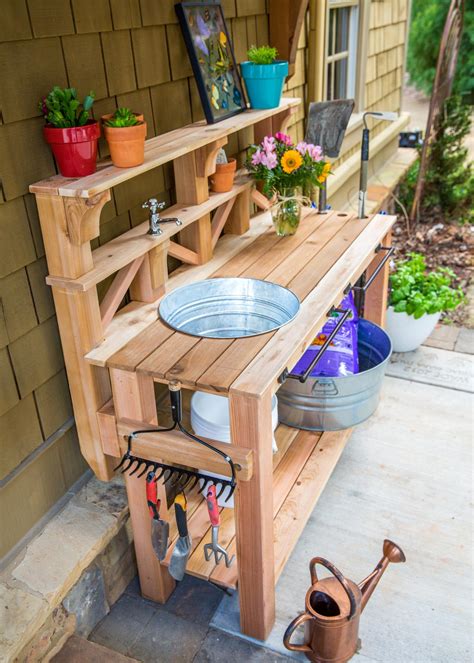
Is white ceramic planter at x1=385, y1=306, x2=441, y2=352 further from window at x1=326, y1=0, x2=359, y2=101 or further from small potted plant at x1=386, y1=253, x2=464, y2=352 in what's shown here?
window at x1=326, y1=0, x2=359, y2=101

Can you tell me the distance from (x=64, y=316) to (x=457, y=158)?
179 inches

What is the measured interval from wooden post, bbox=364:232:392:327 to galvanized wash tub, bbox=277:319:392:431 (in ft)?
2.08

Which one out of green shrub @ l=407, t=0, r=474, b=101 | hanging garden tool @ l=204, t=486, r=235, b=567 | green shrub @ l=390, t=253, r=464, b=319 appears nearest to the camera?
hanging garden tool @ l=204, t=486, r=235, b=567

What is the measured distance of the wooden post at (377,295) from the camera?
287cm

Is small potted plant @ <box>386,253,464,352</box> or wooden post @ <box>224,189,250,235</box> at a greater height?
wooden post @ <box>224,189,250,235</box>

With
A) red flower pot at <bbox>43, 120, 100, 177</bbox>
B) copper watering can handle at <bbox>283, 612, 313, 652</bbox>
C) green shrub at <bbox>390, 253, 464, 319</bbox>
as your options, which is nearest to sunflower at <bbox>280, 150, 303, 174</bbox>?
red flower pot at <bbox>43, 120, 100, 177</bbox>

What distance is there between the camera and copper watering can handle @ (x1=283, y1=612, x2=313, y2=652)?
1.70 metres

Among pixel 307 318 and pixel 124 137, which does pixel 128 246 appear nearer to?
pixel 124 137

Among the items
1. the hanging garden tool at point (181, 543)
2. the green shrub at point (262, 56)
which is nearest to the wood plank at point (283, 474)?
the hanging garden tool at point (181, 543)

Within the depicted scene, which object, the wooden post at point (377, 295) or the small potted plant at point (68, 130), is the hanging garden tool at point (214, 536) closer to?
the small potted plant at point (68, 130)

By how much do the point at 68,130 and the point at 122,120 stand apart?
185 mm

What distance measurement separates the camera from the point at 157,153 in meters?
1.85

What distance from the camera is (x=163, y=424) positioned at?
7.37 ft

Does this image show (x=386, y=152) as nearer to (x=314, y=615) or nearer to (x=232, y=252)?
(x=232, y=252)
